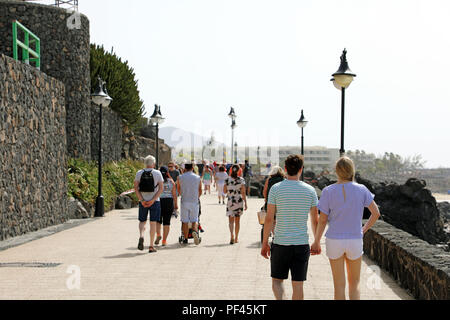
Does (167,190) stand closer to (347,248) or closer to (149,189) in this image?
(149,189)

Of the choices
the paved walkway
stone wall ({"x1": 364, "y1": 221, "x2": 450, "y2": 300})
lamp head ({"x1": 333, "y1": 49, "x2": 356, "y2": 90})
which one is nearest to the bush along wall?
the paved walkway

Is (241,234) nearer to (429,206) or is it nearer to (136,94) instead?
(136,94)

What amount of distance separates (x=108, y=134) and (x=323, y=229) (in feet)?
83.0

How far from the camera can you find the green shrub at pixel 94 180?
1948 cm

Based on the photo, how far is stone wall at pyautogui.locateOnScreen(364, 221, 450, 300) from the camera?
6.23 metres

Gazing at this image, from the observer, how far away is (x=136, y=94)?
35.0 meters

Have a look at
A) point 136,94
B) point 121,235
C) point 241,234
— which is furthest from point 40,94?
point 136,94

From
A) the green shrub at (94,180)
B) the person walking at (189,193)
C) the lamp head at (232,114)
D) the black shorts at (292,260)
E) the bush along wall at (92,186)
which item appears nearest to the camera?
the black shorts at (292,260)

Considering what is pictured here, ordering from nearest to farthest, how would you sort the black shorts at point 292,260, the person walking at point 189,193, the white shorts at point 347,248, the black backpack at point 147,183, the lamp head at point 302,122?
the white shorts at point 347,248 < the black shorts at point 292,260 < the black backpack at point 147,183 < the person walking at point 189,193 < the lamp head at point 302,122

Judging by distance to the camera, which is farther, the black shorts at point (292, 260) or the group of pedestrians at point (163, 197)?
the group of pedestrians at point (163, 197)

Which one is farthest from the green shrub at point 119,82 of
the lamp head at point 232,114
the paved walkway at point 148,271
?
the paved walkway at point 148,271

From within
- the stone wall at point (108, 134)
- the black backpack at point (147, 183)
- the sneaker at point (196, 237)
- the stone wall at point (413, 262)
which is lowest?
the sneaker at point (196, 237)

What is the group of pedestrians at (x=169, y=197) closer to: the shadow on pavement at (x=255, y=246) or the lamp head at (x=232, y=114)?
the shadow on pavement at (x=255, y=246)
